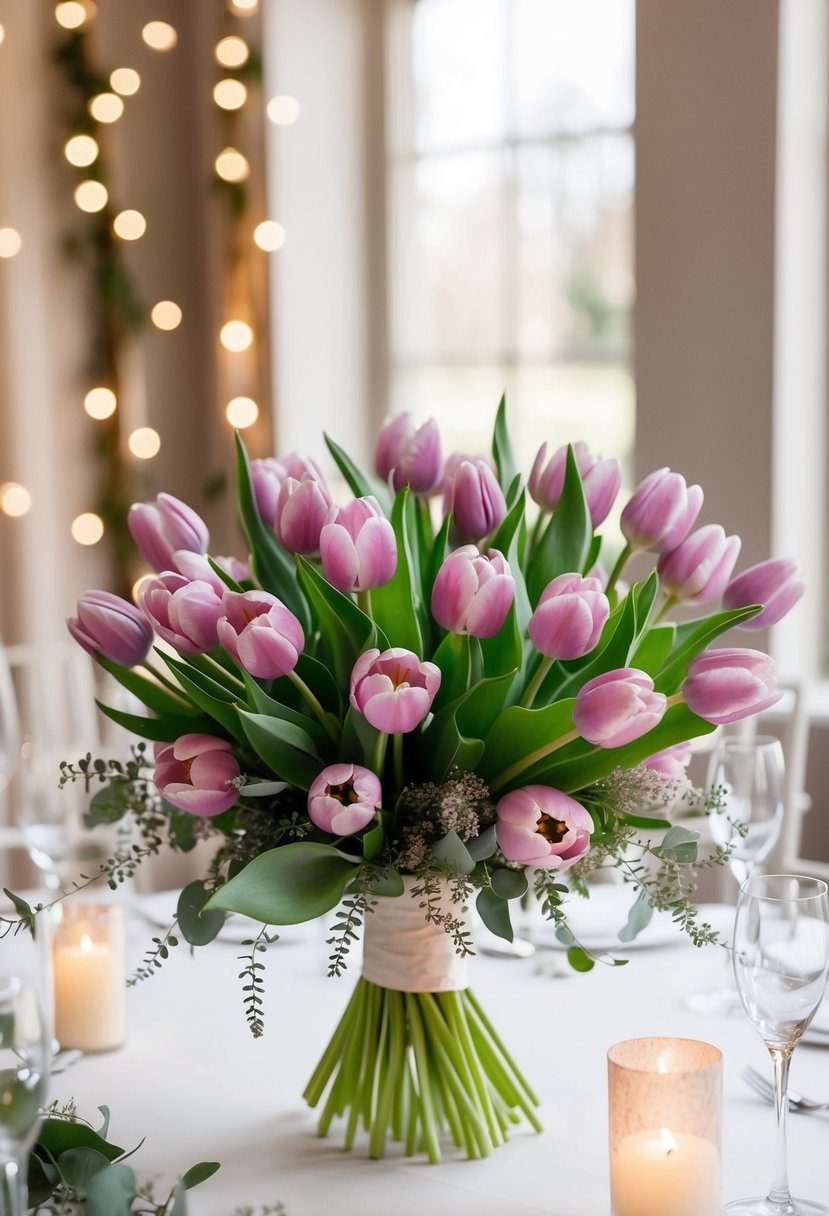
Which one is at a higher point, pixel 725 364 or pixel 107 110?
pixel 107 110

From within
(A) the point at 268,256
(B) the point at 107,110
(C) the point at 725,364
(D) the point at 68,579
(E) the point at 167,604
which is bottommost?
(D) the point at 68,579

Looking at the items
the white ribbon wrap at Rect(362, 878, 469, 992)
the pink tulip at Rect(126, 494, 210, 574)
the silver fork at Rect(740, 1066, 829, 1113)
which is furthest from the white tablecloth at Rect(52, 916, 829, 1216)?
the pink tulip at Rect(126, 494, 210, 574)

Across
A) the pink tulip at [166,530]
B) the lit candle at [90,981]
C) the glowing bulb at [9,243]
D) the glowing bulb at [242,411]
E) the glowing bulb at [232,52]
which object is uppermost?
the glowing bulb at [232,52]

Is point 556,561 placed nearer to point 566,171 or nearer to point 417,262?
point 566,171

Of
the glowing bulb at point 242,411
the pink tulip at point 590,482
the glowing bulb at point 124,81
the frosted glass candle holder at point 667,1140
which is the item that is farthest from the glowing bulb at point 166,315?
the frosted glass candle holder at point 667,1140

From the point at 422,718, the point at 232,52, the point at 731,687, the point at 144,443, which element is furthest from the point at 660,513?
the point at 232,52

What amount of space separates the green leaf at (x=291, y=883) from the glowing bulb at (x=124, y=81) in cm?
291

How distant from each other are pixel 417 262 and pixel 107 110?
0.88 m

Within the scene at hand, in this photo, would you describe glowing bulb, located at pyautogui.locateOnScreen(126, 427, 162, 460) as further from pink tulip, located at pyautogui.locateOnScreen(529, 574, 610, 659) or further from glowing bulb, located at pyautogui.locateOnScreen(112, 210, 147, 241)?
pink tulip, located at pyautogui.locateOnScreen(529, 574, 610, 659)

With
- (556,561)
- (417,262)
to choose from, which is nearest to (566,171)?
(417,262)

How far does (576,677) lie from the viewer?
1042 mm

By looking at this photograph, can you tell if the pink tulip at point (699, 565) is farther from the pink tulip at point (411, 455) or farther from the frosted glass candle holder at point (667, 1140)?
the frosted glass candle holder at point (667, 1140)

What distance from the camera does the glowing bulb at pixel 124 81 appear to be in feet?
11.2

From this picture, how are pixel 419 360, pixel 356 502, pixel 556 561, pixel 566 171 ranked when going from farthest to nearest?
pixel 419 360
pixel 566 171
pixel 556 561
pixel 356 502
